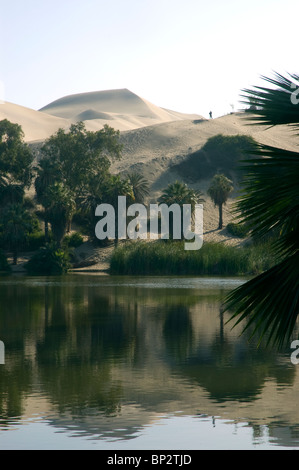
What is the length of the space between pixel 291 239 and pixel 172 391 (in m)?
7.46

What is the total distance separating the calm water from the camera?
9.77 m

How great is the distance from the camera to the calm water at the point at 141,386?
977 cm

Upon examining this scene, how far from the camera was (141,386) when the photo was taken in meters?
13.8

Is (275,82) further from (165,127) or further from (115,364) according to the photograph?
(165,127)

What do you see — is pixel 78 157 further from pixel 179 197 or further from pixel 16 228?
pixel 16 228

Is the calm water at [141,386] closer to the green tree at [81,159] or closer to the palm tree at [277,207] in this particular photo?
the palm tree at [277,207]

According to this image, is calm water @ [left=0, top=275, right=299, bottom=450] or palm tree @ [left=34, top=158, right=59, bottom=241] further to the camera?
palm tree @ [left=34, top=158, right=59, bottom=241]

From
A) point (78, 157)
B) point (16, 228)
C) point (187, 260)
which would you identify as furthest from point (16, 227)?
point (78, 157)

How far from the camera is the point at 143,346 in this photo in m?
20.0

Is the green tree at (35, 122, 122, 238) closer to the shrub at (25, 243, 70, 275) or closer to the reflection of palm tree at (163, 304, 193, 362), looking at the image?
the shrub at (25, 243, 70, 275)

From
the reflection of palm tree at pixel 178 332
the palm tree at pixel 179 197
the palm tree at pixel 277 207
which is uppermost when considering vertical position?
the palm tree at pixel 179 197

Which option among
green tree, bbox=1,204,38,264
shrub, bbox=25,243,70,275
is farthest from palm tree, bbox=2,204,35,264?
shrub, bbox=25,243,70,275

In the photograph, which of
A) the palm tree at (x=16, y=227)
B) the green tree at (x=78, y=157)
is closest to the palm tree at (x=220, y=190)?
the green tree at (x=78, y=157)

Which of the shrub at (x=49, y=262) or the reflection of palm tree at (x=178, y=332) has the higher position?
the reflection of palm tree at (x=178, y=332)
